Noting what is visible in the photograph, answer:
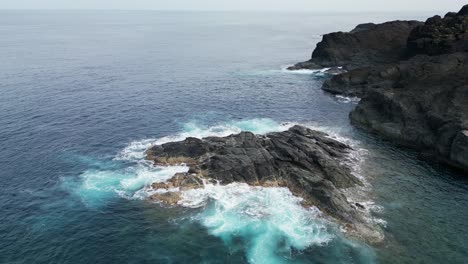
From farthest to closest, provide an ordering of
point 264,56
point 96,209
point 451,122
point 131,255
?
point 264,56 → point 451,122 → point 96,209 → point 131,255

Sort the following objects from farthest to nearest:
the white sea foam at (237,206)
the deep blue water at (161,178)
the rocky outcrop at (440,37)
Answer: the rocky outcrop at (440,37) < the white sea foam at (237,206) < the deep blue water at (161,178)

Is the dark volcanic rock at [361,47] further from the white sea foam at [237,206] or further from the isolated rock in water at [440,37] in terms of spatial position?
the white sea foam at [237,206]

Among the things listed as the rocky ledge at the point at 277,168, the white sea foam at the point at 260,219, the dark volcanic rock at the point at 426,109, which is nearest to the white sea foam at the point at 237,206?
the white sea foam at the point at 260,219

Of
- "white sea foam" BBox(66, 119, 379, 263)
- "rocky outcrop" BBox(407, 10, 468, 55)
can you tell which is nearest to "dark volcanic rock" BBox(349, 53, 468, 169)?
"rocky outcrop" BBox(407, 10, 468, 55)

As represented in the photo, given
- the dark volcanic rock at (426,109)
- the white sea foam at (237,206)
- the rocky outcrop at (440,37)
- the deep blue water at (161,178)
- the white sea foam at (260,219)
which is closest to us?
the deep blue water at (161,178)

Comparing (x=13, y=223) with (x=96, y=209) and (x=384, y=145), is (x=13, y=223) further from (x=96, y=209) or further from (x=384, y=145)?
(x=384, y=145)

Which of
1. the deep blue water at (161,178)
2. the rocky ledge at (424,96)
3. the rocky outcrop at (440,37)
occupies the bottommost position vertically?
the deep blue water at (161,178)

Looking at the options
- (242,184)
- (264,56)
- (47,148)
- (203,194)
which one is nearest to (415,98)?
(242,184)

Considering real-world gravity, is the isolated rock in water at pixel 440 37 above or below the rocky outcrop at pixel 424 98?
above

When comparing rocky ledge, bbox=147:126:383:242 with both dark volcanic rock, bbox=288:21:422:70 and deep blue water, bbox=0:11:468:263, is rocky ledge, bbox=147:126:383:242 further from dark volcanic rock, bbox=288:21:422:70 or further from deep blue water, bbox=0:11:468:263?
dark volcanic rock, bbox=288:21:422:70
